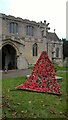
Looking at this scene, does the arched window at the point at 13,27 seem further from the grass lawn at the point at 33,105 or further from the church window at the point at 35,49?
the grass lawn at the point at 33,105

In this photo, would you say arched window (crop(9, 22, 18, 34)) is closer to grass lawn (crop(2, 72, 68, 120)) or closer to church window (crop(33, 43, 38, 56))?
church window (crop(33, 43, 38, 56))

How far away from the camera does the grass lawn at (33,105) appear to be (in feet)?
22.2

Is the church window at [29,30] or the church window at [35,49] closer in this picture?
the church window at [35,49]

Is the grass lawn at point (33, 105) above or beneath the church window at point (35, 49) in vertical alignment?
beneath

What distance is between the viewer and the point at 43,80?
10.7m

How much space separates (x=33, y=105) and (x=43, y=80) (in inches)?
118

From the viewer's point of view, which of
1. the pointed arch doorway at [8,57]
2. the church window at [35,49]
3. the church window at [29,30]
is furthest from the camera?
the church window at [29,30]

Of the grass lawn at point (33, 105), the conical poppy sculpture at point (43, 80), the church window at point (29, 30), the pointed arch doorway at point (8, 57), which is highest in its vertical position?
the church window at point (29, 30)

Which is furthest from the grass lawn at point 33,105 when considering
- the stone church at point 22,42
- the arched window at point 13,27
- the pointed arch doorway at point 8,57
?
the arched window at point 13,27

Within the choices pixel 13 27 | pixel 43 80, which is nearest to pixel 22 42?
pixel 13 27

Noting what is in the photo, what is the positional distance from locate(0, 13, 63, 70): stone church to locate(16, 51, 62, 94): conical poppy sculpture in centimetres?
2100

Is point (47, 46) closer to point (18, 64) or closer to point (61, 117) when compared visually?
point (18, 64)

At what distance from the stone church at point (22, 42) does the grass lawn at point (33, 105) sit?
23.2 meters

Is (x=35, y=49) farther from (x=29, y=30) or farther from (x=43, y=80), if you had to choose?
(x=43, y=80)
